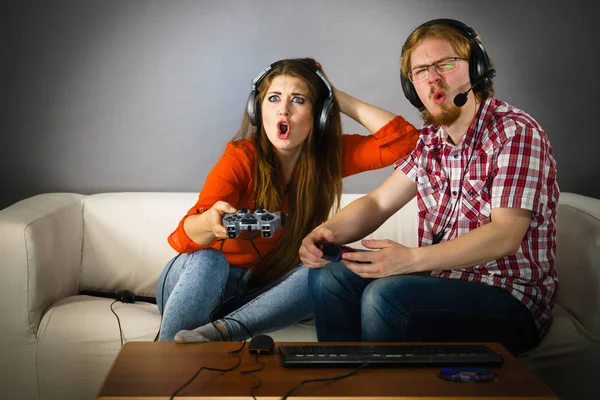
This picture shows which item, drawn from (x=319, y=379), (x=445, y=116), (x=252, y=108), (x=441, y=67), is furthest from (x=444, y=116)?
(x=319, y=379)

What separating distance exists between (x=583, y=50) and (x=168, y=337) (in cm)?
143

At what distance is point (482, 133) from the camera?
5.80 feet

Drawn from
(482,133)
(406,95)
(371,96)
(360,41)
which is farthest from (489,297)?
(360,41)

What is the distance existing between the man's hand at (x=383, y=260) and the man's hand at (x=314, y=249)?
0.12 metres

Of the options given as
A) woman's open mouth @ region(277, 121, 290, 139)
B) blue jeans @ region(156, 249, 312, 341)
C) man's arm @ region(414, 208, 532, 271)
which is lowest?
blue jeans @ region(156, 249, 312, 341)

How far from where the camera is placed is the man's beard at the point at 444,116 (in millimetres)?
1864

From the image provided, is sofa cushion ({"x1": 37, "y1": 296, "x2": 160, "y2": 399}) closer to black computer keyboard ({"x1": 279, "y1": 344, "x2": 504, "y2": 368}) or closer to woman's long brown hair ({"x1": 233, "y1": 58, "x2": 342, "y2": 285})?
woman's long brown hair ({"x1": 233, "y1": 58, "x2": 342, "y2": 285})

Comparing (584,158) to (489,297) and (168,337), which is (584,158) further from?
(168,337)

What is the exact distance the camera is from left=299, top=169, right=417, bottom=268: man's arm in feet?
6.20

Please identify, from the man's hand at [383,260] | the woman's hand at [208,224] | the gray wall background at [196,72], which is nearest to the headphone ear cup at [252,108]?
the gray wall background at [196,72]

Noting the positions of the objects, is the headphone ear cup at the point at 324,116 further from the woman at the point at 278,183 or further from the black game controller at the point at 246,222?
the black game controller at the point at 246,222

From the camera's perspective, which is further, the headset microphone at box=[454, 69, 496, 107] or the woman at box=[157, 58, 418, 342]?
the woman at box=[157, 58, 418, 342]

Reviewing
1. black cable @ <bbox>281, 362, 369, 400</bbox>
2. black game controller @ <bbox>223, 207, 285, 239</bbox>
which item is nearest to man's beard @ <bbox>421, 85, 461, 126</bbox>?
black game controller @ <bbox>223, 207, 285, 239</bbox>

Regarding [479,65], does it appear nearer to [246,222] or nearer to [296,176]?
[296,176]
